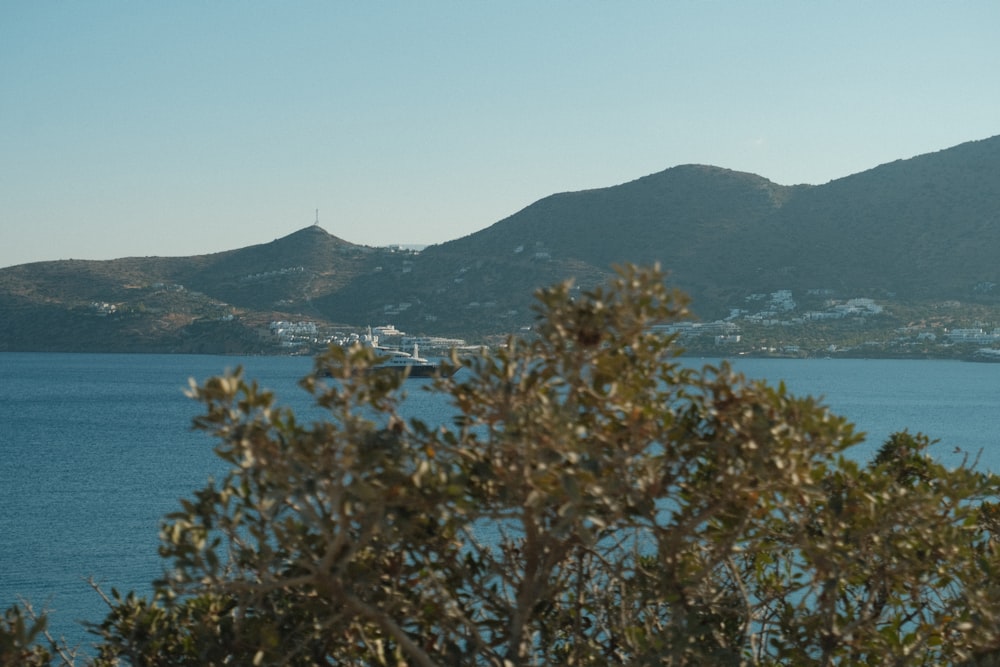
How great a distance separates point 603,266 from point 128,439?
68.2 meters

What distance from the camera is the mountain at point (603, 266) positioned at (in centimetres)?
10706

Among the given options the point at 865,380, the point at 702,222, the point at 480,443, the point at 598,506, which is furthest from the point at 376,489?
the point at 702,222

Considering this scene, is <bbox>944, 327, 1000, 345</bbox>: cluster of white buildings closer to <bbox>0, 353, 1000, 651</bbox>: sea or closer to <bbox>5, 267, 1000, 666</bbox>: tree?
<bbox>0, 353, 1000, 651</bbox>: sea

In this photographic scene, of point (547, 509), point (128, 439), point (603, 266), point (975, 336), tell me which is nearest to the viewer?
point (547, 509)

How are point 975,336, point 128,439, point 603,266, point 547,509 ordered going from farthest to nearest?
point 603,266 < point 975,336 < point 128,439 < point 547,509

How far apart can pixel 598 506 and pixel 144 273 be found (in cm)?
14347

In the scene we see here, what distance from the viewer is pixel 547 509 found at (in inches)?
150

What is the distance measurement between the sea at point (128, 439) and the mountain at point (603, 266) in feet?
37.2

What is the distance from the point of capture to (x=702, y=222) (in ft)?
384

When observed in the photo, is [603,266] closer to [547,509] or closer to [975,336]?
[975,336]

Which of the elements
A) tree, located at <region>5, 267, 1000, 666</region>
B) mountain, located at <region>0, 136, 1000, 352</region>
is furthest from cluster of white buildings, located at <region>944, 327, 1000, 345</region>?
tree, located at <region>5, 267, 1000, 666</region>

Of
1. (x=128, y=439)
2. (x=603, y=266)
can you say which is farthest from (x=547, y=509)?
(x=603, y=266)

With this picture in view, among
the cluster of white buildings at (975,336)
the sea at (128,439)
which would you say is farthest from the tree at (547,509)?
the cluster of white buildings at (975,336)

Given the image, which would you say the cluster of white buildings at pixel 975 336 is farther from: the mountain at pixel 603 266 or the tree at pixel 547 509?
the tree at pixel 547 509
